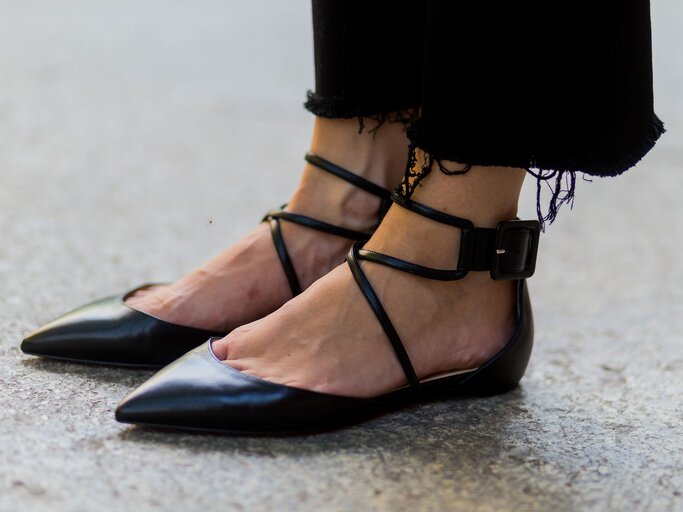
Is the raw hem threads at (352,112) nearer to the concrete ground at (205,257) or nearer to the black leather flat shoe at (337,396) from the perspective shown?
the black leather flat shoe at (337,396)

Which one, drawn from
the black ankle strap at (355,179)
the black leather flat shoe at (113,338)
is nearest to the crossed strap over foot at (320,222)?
the black ankle strap at (355,179)

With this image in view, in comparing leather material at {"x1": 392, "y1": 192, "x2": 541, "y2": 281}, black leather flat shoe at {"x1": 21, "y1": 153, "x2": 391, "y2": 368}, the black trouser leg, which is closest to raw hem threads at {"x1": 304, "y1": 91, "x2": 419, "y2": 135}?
the black trouser leg

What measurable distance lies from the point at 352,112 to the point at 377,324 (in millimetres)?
255

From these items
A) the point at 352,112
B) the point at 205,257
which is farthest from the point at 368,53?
the point at 205,257

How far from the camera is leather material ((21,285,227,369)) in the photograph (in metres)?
0.82

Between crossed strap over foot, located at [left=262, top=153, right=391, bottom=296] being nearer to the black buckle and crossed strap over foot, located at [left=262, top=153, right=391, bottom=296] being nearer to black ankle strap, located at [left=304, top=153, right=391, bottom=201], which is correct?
black ankle strap, located at [left=304, top=153, right=391, bottom=201]

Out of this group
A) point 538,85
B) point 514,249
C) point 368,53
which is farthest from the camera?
point 368,53

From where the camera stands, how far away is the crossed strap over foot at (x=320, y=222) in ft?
2.89

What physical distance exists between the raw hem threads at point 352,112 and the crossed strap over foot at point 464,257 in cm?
17

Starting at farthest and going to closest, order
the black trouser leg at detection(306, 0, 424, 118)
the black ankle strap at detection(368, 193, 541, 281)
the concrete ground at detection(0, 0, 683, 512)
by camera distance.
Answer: the black trouser leg at detection(306, 0, 424, 118) < the black ankle strap at detection(368, 193, 541, 281) < the concrete ground at detection(0, 0, 683, 512)

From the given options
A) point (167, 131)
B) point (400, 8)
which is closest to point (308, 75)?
point (167, 131)

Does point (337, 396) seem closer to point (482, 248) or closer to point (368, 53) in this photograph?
point (482, 248)

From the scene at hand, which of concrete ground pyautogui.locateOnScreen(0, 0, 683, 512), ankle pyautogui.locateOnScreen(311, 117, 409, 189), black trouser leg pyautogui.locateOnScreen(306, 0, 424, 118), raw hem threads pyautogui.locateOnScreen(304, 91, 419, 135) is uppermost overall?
black trouser leg pyautogui.locateOnScreen(306, 0, 424, 118)

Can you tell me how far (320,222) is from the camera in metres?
0.89
